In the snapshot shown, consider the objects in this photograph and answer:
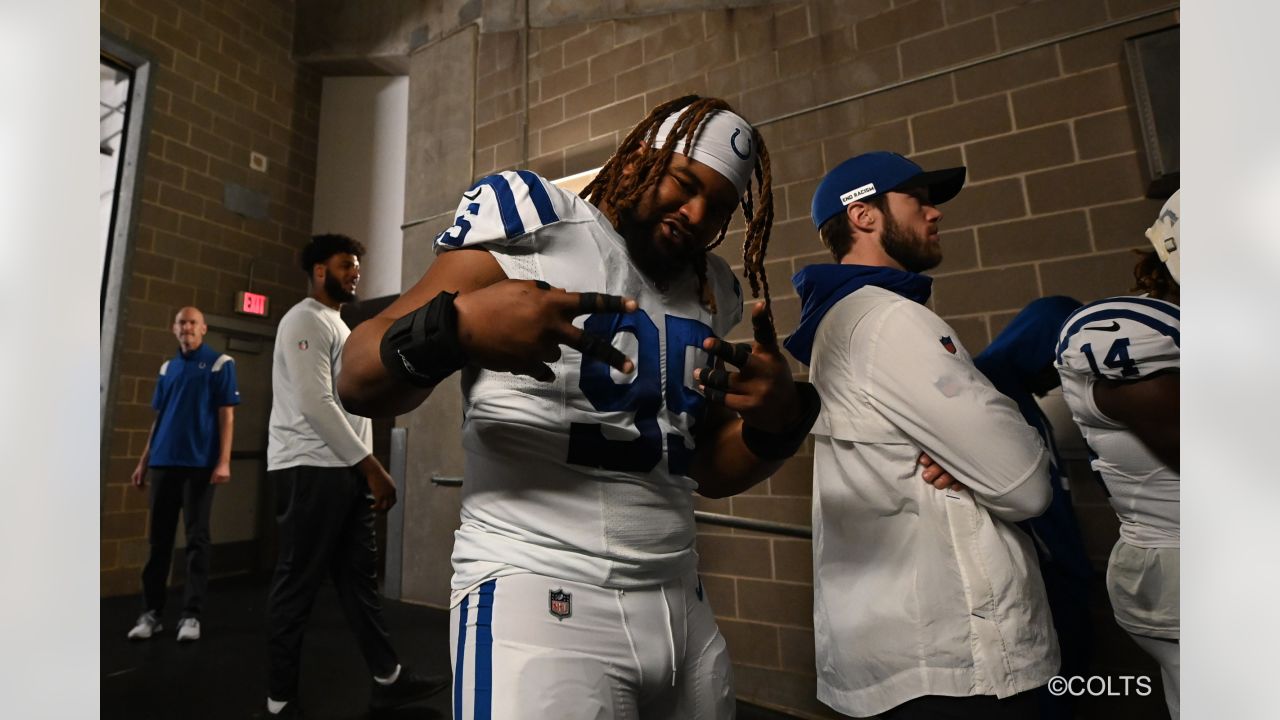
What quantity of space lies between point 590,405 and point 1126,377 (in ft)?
2.23

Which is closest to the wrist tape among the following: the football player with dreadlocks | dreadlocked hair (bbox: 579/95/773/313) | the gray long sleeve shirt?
the football player with dreadlocks

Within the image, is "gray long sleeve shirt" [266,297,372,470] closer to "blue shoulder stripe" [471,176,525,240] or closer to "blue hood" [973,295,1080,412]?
"blue shoulder stripe" [471,176,525,240]

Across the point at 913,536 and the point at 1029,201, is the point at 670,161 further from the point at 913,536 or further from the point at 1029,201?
the point at 1029,201

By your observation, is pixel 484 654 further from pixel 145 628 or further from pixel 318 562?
pixel 145 628

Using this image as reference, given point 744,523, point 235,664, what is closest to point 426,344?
point 744,523

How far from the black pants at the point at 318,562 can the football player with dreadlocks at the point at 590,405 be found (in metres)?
1.25

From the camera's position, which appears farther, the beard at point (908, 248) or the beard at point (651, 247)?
the beard at point (908, 248)

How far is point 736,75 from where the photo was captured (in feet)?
6.31

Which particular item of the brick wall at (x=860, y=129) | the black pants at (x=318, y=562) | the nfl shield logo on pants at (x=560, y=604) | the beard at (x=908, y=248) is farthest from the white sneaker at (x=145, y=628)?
the beard at (x=908, y=248)

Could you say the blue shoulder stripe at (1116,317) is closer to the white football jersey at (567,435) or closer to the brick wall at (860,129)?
the white football jersey at (567,435)

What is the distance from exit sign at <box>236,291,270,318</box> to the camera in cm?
216

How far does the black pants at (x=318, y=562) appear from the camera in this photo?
1.48 meters

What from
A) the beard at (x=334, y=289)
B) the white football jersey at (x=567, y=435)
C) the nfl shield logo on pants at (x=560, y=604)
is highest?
the beard at (x=334, y=289)

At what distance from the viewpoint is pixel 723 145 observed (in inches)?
24.3
